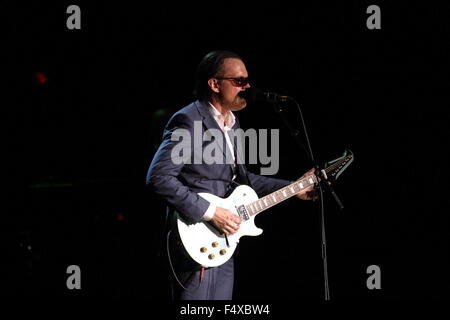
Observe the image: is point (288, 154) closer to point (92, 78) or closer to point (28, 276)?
point (92, 78)

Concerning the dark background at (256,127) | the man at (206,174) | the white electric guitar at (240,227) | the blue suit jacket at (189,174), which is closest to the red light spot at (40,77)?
the dark background at (256,127)

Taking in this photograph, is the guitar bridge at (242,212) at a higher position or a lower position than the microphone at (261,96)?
lower

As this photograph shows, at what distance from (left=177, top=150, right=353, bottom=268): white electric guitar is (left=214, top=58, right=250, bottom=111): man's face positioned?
1.73ft

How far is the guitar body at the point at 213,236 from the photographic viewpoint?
2639 millimetres

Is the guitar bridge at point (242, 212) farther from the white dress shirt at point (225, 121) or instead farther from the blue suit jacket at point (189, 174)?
the white dress shirt at point (225, 121)

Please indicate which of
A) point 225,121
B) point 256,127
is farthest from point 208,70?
point 256,127

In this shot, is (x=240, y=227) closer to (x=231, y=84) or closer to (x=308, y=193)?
(x=308, y=193)

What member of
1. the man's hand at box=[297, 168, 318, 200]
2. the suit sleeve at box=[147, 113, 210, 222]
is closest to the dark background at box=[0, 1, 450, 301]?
the man's hand at box=[297, 168, 318, 200]

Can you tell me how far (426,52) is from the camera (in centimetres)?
407

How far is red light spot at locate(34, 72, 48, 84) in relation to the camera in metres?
4.61

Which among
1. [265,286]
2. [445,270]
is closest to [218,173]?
[265,286]

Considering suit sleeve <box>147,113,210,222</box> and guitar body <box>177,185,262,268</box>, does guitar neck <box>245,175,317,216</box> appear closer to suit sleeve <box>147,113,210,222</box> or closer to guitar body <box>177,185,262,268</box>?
guitar body <box>177,185,262,268</box>

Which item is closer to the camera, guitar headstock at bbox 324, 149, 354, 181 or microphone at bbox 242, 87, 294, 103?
microphone at bbox 242, 87, 294, 103

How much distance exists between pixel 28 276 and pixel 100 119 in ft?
5.60
